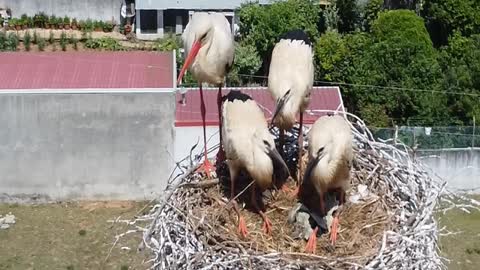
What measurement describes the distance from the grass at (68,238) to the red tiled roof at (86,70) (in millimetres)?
1705

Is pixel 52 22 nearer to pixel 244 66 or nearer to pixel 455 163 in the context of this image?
pixel 244 66

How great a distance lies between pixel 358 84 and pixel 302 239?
9.75 metres

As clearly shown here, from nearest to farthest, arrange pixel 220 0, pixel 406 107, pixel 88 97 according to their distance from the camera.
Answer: pixel 88 97 → pixel 406 107 → pixel 220 0

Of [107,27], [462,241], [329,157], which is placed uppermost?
[329,157]

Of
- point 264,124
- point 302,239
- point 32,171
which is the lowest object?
point 32,171

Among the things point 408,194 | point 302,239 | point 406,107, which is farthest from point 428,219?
point 406,107

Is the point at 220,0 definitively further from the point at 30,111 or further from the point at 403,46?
the point at 30,111

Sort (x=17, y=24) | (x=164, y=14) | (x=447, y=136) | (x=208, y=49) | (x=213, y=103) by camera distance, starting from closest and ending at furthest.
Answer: (x=208, y=49) → (x=447, y=136) → (x=213, y=103) → (x=17, y=24) → (x=164, y=14)

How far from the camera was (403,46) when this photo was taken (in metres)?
15.4

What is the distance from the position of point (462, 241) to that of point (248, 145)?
672cm

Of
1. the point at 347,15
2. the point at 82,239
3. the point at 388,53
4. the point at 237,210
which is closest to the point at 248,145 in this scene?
the point at 237,210

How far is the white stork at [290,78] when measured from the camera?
5.88 metres

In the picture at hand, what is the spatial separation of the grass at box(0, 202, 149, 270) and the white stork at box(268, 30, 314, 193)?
474cm

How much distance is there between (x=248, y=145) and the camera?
5703mm
